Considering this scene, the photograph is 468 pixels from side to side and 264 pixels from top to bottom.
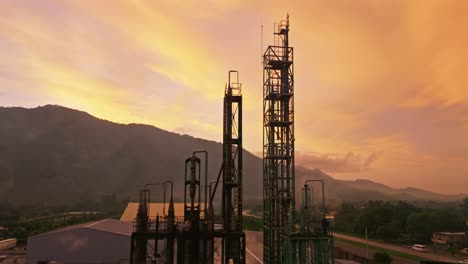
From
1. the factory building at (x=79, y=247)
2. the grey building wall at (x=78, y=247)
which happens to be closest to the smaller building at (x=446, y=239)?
the factory building at (x=79, y=247)

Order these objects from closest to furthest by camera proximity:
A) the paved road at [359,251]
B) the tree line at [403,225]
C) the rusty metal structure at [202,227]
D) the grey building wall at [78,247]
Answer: the rusty metal structure at [202,227]
the grey building wall at [78,247]
the paved road at [359,251]
the tree line at [403,225]

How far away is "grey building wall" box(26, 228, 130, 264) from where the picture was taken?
1752 inches

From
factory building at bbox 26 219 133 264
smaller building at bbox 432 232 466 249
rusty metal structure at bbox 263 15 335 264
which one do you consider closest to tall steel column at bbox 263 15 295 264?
rusty metal structure at bbox 263 15 335 264

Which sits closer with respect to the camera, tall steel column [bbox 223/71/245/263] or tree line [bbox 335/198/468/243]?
tall steel column [bbox 223/71/245/263]

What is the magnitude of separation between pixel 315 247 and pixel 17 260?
1926 inches

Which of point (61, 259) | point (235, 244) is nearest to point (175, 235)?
point (235, 244)

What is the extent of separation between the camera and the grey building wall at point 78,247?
1752 inches

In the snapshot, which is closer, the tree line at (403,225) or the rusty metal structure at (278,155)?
the rusty metal structure at (278,155)

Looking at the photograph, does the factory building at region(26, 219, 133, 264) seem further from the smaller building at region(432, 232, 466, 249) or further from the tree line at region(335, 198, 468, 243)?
the tree line at region(335, 198, 468, 243)

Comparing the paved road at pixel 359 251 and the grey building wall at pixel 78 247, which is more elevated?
the grey building wall at pixel 78 247

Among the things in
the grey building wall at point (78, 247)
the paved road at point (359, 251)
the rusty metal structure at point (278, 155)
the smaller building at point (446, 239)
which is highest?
the rusty metal structure at point (278, 155)

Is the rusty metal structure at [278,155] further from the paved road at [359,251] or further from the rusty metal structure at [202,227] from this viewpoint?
the paved road at [359,251]

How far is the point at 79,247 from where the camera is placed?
44.8m

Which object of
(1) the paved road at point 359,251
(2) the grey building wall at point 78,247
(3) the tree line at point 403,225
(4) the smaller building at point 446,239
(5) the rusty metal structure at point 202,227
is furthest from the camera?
(3) the tree line at point 403,225
